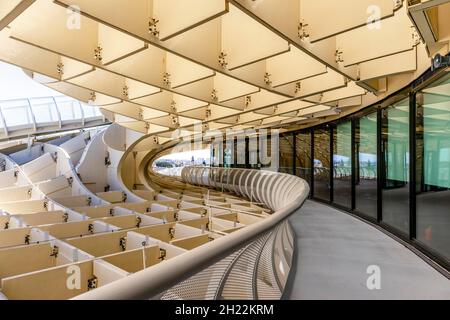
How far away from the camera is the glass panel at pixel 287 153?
14.8 meters

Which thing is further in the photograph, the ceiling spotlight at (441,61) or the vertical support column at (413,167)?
the vertical support column at (413,167)

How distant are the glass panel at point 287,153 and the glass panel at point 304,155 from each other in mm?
405

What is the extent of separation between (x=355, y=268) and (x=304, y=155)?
386 inches

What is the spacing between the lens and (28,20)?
175 inches

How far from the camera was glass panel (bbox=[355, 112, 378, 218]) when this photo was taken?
8414 millimetres

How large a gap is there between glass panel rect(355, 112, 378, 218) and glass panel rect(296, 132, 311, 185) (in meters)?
3.13

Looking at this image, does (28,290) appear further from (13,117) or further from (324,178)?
(13,117)

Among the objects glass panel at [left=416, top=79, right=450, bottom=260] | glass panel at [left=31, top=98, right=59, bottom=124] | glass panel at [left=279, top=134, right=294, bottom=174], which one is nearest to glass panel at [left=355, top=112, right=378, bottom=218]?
glass panel at [left=416, top=79, right=450, bottom=260]

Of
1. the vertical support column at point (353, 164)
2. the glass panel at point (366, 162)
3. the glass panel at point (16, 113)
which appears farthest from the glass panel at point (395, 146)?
the glass panel at point (16, 113)

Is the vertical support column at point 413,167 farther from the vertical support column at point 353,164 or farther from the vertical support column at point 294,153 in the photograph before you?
the vertical support column at point 294,153

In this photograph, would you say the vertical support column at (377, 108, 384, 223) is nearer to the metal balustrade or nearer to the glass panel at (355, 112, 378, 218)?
the glass panel at (355, 112, 378, 218)

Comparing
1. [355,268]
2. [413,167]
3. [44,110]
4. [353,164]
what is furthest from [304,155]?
[44,110]

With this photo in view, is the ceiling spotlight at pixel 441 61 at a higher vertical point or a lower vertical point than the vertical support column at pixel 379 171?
higher
